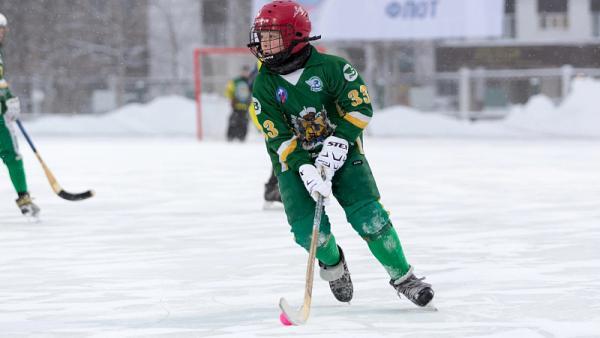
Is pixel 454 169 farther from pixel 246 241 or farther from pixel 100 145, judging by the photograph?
pixel 100 145

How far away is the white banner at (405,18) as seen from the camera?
2048 cm

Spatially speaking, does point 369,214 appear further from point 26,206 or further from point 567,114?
point 567,114

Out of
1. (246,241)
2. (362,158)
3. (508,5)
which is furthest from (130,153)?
(508,5)

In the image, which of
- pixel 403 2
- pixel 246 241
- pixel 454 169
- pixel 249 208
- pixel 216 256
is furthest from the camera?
pixel 403 2

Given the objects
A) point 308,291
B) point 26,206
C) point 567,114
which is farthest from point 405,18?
point 308,291

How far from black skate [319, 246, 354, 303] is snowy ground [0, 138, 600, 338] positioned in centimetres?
6

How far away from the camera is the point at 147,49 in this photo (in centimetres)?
3441

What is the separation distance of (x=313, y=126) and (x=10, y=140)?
369 cm

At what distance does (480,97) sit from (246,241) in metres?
20.4

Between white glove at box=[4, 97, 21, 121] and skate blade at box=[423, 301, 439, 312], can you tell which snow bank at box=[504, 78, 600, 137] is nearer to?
white glove at box=[4, 97, 21, 121]

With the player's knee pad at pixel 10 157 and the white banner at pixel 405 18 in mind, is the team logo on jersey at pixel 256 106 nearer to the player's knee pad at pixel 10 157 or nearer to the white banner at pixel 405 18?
the player's knee pad at pixel 10 157

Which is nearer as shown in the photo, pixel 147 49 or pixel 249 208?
pixel 249 208

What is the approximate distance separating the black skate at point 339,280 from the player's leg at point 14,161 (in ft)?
11.8

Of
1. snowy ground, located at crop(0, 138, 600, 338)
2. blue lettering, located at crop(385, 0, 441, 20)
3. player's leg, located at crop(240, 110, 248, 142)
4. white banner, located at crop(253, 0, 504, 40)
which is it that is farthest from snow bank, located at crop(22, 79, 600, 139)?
snowy ground, located at crop(0, 138, 600, 338)
